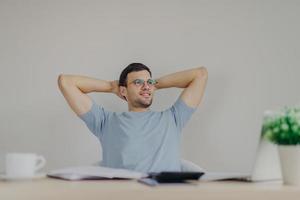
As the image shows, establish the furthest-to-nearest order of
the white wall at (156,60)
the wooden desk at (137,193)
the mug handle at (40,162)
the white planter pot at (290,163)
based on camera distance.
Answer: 1. the white wall at (156,60)
2. the mug handle at (40,162)
3. the white planter pot at (290,163)
4. the wooden desk at (137,193)

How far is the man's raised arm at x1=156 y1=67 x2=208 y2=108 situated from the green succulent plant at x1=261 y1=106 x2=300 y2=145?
986 mm

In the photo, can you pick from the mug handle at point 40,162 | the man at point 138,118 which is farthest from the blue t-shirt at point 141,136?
the mug handle at point 40,162

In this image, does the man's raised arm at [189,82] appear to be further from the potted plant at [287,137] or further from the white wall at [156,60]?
the potted plant at [287,137]

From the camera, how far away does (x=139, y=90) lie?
204 centimetres

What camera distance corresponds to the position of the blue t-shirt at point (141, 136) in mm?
1846

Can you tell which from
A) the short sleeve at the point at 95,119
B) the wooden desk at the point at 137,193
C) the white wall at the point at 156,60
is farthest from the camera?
the white wall at the point at 156,60

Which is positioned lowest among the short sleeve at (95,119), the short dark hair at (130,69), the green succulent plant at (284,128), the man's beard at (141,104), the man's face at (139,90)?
the green succulent plant at (284,128)

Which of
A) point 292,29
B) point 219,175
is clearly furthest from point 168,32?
point 219,175

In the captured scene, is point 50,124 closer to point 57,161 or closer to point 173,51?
point 57,161

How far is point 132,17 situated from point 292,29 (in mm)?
939

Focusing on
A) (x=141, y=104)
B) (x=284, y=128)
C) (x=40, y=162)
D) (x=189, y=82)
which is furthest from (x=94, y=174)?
(x=189, y=82)

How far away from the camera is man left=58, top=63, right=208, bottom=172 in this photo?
1.86m

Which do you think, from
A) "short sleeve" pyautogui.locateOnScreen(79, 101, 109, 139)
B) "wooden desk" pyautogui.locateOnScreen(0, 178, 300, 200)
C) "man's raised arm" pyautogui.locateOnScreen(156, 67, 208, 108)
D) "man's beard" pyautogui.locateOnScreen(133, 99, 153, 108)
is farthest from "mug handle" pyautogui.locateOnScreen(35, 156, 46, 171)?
"man's raised arm" pyautogui.locateOnScreen(156, 67, 208, 108)

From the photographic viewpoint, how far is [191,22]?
94.8 inches
